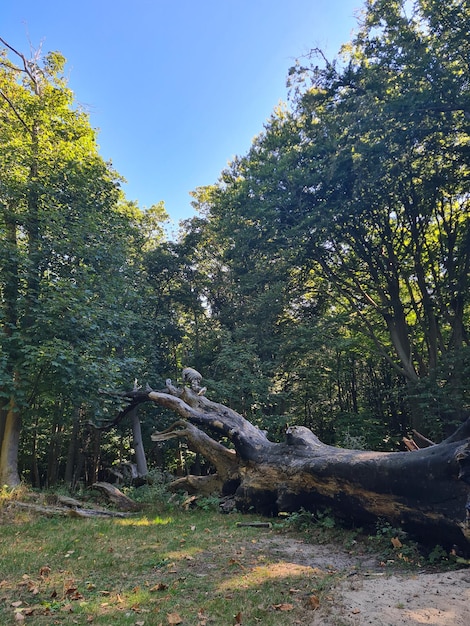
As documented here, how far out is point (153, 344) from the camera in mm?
17781

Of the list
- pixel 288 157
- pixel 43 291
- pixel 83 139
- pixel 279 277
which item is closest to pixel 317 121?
pixel 288 157

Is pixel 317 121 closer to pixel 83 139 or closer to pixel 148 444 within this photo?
pixel 83 139

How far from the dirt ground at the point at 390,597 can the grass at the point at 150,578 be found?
183 millimetres

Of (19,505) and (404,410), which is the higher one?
A: (404,410)

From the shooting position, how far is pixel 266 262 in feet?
56.6

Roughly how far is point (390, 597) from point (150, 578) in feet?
7.90

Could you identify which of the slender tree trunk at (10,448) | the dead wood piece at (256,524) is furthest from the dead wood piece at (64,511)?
the dead wood piece at (256,524)

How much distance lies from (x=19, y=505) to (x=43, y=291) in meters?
5.19

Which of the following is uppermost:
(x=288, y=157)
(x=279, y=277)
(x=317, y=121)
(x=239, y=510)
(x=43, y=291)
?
(x=317, y=121)

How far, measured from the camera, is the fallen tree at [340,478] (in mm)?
4785

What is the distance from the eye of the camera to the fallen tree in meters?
4.79

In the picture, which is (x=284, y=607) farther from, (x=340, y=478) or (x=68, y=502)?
(x=68, y=502)

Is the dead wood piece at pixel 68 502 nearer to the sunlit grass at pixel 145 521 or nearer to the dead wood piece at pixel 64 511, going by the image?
Result: the dead wood piece at pixel 64 511

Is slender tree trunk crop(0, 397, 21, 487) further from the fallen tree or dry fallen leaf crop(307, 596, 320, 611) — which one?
dry fallen leaf crop(307, 596, 320, 611)
